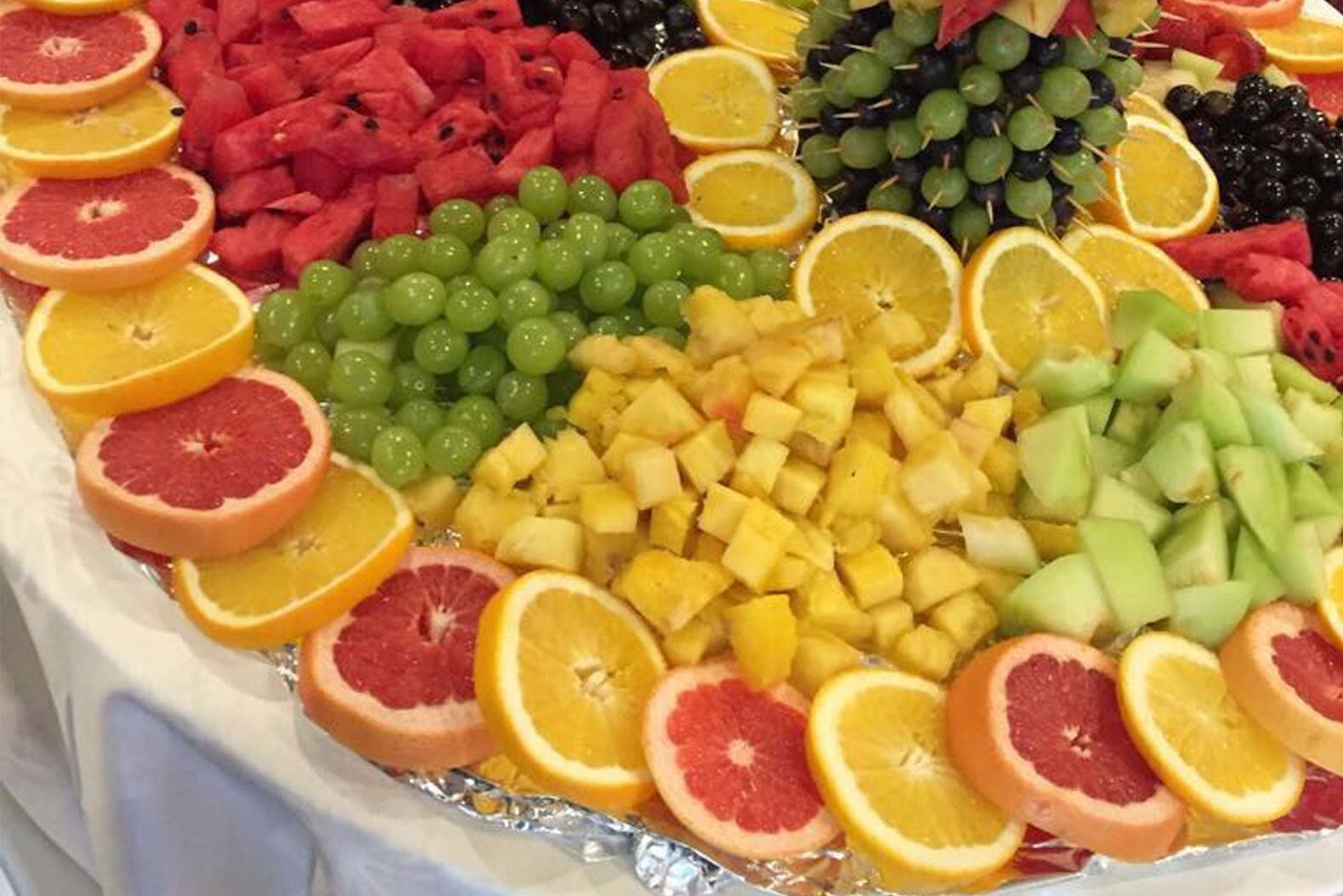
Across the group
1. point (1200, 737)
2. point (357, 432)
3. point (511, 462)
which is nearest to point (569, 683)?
point (511, 462)

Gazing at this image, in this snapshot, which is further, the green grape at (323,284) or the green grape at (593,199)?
the green grape at (593,199)

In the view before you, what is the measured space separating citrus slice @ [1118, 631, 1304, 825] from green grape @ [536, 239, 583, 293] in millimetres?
743

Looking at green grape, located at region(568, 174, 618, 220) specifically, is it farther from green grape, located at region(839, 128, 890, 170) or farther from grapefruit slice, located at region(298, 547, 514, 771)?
grapefruit slice, located at region(298, 547, 514, 771)

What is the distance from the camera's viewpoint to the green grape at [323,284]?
1.54 meters

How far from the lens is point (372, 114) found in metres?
1.73

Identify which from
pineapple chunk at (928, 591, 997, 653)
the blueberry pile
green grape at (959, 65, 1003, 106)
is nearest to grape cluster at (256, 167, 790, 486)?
green grape at (959, 65, 1003, 106)

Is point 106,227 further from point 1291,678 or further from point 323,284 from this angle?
point 1291,678

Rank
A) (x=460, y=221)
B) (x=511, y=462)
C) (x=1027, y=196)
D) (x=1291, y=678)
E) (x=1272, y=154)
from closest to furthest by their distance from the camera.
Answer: (x=1291, y=678) < (x=511, y=462) < (x=460, y=221) < (x=1027, y=196) < (x=1272, y=154)

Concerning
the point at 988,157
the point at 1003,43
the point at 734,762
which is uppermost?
the point at 1003,43

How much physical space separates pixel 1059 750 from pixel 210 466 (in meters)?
0.87

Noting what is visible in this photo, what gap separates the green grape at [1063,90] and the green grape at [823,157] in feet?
0.96

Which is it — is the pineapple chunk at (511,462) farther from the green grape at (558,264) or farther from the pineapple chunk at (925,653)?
the pineapple chunk at (925,653)

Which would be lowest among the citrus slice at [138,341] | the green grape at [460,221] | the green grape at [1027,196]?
the citrus slice at [138,341]

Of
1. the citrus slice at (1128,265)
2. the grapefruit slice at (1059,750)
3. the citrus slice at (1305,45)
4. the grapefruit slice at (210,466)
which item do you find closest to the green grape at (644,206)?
the grapefruit slice at (210,466)
